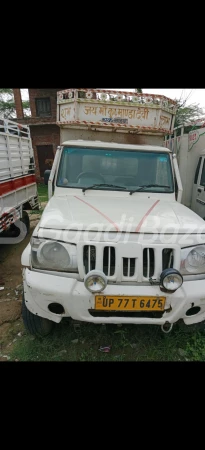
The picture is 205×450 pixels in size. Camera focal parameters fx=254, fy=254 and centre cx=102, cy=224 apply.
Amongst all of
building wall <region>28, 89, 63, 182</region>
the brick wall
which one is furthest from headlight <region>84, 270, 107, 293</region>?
the brick wall

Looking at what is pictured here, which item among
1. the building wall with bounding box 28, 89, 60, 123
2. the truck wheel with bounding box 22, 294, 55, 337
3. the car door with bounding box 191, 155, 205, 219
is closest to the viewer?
the truck wheel with bounding box 22, 294, 55, 337

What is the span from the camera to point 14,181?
484 centimetres

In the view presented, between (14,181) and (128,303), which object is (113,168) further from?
(14,181)

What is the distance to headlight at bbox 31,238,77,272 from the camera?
2123 mm

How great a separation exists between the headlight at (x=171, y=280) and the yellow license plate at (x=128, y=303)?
13cm

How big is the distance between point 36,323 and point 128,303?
39.7 inches

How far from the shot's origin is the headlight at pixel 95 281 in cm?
196

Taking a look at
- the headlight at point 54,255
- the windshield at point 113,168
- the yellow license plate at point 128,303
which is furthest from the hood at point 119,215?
the yellow license plate at point 128,303

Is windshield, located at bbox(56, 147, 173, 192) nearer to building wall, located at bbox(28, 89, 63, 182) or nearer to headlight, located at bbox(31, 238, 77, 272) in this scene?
headlight, located at bbox(31, 238, 77, 272)

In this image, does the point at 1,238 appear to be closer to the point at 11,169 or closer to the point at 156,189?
the point at 11,169

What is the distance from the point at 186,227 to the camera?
2.28 metres

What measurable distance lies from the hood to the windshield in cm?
28

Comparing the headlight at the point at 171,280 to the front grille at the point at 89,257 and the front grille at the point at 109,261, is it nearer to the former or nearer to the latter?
the front grille at the point at 109,261

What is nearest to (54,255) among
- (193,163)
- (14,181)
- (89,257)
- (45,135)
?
(89,257)
